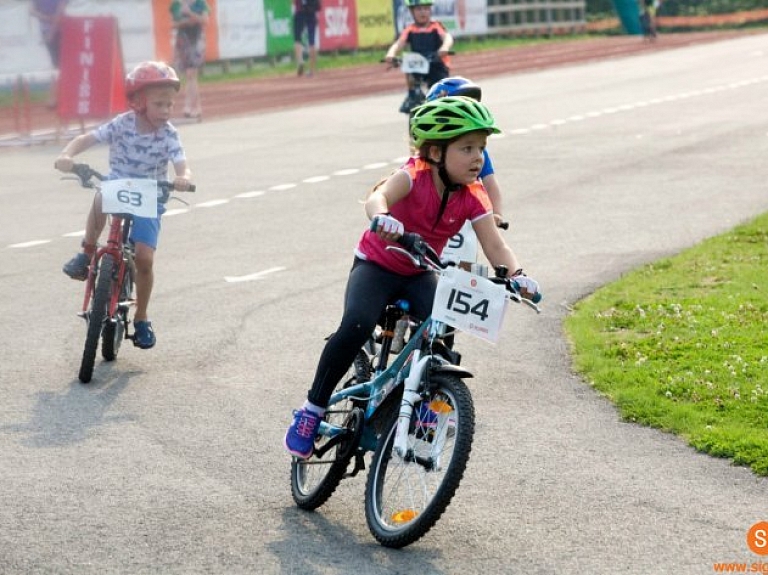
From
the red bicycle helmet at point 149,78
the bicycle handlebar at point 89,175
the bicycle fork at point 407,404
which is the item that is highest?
the red bicycle helmet at point 149,78

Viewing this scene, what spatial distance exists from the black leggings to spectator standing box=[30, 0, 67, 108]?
63.0 feet

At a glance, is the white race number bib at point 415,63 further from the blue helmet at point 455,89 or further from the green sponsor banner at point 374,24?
the green sponsor banner at point 374,24

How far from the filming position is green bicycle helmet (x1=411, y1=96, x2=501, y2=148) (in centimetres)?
631

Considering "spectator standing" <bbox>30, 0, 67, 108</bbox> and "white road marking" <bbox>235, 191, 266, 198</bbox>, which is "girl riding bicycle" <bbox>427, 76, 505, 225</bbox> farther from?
"spectator standing" <bbox>30, 0, 67, 108</bbox>

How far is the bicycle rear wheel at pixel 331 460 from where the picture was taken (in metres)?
6.62

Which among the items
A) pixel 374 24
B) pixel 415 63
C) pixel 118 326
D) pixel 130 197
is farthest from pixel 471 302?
pixel 374 24

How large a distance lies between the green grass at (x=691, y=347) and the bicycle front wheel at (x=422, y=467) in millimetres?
1744

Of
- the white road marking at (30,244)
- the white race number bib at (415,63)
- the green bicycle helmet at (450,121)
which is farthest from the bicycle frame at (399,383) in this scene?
the white race number bib at (415,63)

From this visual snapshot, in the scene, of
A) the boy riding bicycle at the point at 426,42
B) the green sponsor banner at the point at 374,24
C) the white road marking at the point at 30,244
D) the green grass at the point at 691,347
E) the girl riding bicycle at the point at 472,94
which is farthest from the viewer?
the green sponsor banner at the point at 374,24

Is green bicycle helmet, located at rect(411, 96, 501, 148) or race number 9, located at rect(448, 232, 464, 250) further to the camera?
race number 9, located at rect(448, 232, 464, 250)

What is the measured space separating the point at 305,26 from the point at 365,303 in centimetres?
3054

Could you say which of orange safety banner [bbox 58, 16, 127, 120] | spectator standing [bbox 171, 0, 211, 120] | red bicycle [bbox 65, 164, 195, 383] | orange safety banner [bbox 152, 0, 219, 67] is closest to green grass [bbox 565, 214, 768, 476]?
red bicycle [bbox 65, 164, 195, 383]

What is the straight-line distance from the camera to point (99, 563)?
602 cm

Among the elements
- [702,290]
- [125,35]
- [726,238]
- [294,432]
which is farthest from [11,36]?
[294,432]
